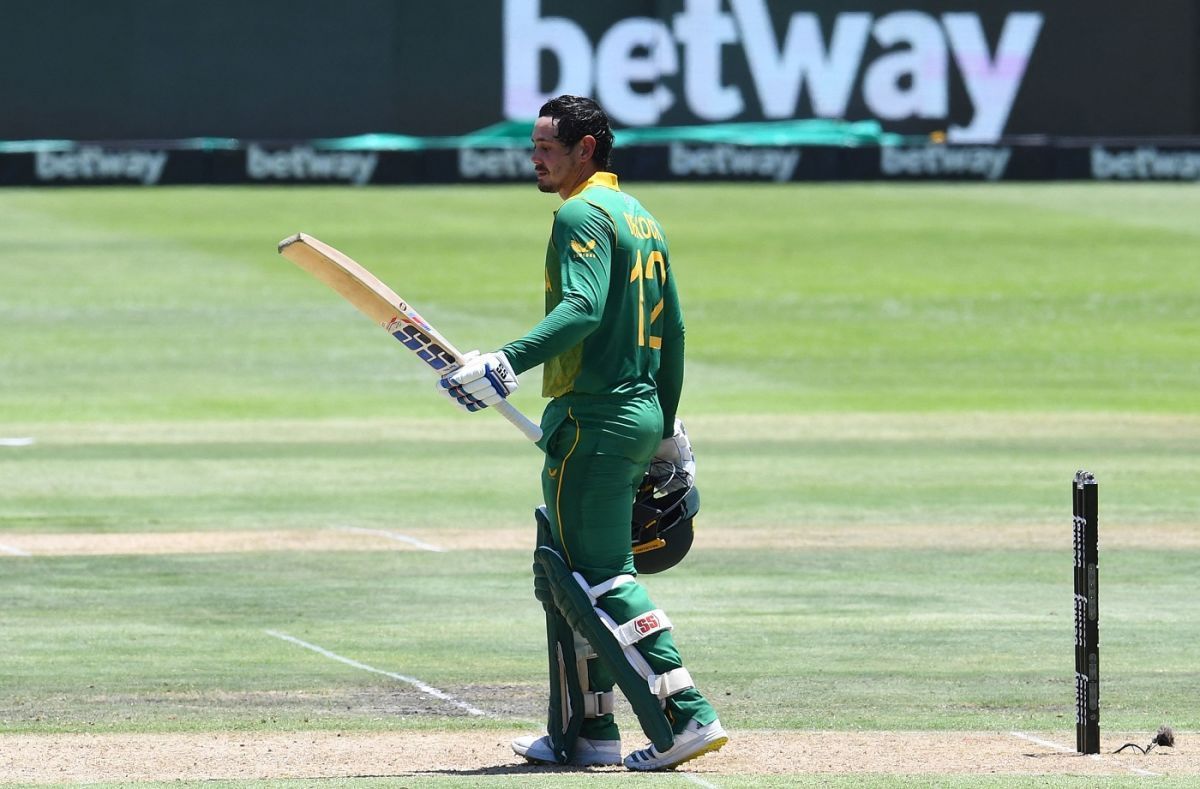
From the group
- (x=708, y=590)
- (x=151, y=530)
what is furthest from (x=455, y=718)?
(x=151, y=530)

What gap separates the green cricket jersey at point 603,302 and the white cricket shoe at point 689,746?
1.07m

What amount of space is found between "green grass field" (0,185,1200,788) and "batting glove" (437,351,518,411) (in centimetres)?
117

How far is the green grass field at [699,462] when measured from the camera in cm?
899

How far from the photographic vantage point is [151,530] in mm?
13938

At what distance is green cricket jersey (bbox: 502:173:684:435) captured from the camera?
6.83m

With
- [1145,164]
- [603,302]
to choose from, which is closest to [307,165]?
[1145,164]

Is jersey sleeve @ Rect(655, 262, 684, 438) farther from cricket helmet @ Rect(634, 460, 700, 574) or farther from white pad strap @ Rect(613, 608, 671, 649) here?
white pad strap @ Rect(613, 608, 671, 649)

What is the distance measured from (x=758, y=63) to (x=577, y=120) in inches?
1199

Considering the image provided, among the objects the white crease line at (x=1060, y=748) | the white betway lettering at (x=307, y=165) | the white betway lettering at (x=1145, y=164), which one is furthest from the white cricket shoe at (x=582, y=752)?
the white betway lettering at (x=1145, y=164)

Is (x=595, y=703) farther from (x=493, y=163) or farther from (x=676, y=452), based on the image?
(x=493, y=163)

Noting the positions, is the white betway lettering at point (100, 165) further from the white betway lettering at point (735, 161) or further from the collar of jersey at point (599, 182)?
the collar of jersey at point (599, 182)

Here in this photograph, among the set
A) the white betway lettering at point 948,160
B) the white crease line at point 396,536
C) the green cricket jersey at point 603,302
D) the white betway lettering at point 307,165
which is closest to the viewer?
the green cricket jersey at point 603,302

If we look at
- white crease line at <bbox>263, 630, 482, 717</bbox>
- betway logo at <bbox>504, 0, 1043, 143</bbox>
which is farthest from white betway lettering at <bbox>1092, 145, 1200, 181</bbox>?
white crease line at <bbox>263, 630, 482, 717</bbox>

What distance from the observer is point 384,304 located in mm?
7262
